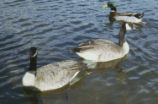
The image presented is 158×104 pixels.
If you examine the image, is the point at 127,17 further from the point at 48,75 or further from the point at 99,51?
the point at 48,75

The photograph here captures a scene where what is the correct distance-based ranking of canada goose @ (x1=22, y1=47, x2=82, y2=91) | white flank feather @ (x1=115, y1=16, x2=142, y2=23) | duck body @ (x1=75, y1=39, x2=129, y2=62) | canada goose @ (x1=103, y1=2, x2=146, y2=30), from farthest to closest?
white flank feather @ (x1=115, y1=16, x2=142, y2=23) < canada goose @ (x1=103, y1=2, x2=146, y2=30) < duck body @ (x1=75, y1=39, x2=129, y2=62) < canada goose @ (x1=22, y1=47, x2=82, y2=91)

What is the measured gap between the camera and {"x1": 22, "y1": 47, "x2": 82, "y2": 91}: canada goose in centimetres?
704

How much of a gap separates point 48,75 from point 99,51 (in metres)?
2.48

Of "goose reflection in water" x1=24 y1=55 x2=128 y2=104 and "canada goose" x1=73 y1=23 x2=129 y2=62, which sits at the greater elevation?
"canada goose" x1=73 y1=23 x2=129 y2=62

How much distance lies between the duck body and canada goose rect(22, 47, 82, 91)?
1.13m

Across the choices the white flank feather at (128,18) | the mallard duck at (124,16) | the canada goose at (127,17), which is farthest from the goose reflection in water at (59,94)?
the white flank feather at (128,18)

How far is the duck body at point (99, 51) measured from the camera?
875cm

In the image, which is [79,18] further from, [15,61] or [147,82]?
[147,82]

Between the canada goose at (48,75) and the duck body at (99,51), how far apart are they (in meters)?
1.13

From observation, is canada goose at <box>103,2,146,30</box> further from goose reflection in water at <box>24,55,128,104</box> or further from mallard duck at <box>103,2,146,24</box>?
goose reflection in water at <box>24,55,128,104</box>

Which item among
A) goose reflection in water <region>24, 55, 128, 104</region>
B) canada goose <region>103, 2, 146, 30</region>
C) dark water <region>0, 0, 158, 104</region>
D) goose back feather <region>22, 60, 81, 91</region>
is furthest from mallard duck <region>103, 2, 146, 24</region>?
goose back feather <region>22, 60, 81, 91</region>

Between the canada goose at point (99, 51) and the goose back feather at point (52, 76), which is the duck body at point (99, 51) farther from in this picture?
the goose back feather at point (52, 76)

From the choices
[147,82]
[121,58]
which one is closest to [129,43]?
[121,58]

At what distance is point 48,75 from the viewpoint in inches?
285
